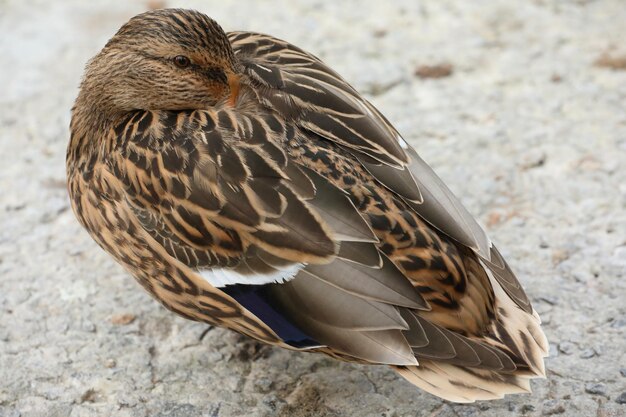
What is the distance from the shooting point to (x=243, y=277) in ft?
10.5

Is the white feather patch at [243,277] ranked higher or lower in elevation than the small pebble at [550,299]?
higher

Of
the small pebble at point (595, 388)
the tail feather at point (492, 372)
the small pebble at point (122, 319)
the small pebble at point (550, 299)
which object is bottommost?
the small pebble at point (595, 388)

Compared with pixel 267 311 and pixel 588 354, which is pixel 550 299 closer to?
pixel 588 354

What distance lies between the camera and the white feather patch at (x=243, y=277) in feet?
10.2

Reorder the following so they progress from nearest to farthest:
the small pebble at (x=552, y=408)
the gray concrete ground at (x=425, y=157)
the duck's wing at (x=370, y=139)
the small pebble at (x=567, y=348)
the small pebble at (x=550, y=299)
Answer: the duck's wing at (x=370, y=139) → the small pebble at (x=552, y=408) → the gray concrete ground at (x=425, y=157) → the small pebble at (x=567, y=348) → the small pebble at (x=550, y=299)

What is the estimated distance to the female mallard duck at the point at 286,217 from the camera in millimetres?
3094

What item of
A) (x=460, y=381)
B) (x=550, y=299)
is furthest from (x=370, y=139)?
(x=550, y=299)

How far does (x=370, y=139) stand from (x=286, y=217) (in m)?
0.50

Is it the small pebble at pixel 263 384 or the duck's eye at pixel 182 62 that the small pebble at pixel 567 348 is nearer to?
the small pebble at pixel 263 384

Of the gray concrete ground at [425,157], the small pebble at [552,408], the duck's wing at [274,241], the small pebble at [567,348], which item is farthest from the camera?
the small pebble at [567,348]

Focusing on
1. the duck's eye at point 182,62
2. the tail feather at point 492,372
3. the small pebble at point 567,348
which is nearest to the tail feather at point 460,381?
the tail feather at point 492,372

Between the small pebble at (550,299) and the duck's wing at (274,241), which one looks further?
the small pebble at (550,299)

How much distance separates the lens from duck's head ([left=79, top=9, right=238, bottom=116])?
347cm

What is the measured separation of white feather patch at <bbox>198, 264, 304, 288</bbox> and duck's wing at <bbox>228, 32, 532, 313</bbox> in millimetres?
477
